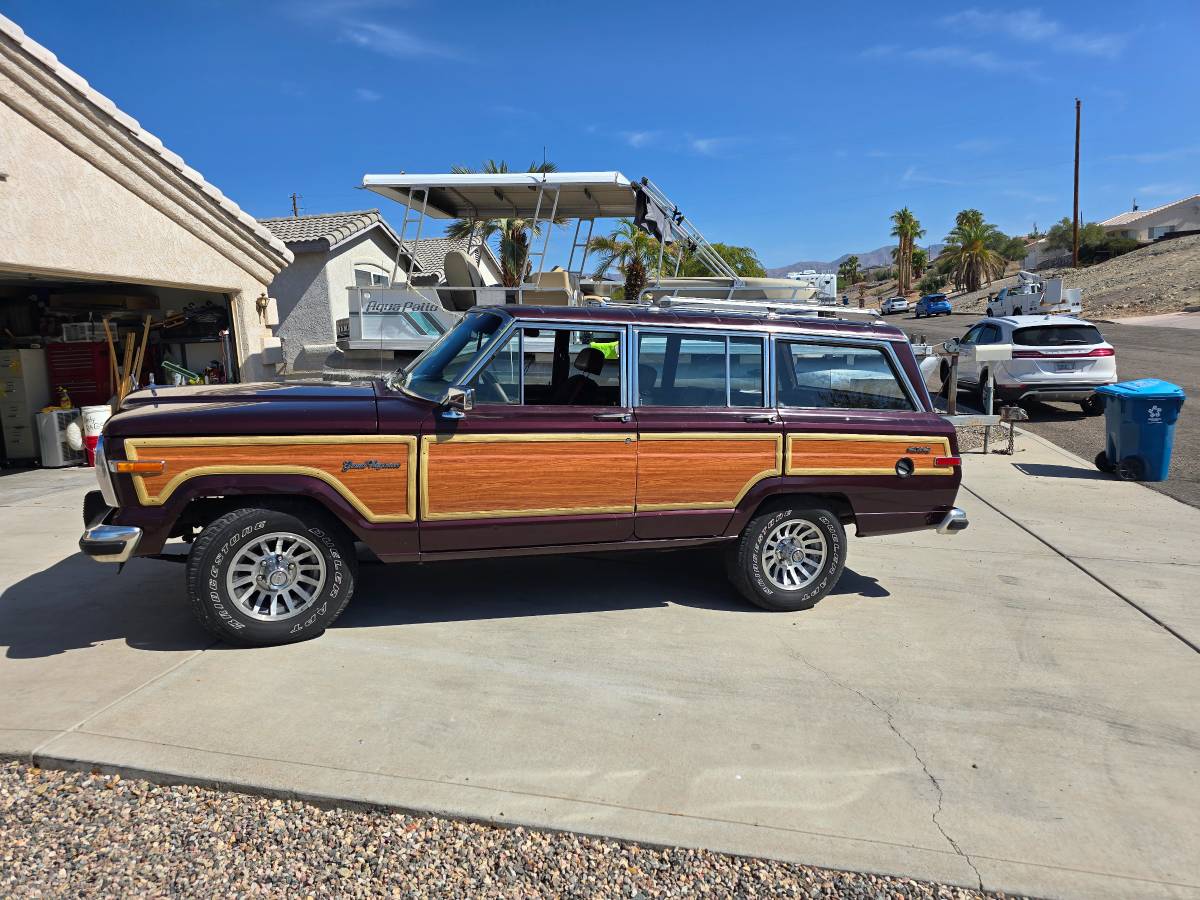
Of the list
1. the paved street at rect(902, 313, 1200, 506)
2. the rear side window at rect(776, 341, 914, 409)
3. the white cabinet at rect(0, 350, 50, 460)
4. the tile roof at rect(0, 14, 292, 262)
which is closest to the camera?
the rear side window at rect(776, 341, 914, 409)

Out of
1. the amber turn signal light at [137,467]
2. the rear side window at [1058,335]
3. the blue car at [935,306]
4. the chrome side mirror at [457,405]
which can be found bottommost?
the amber turn signal light at [137,467]

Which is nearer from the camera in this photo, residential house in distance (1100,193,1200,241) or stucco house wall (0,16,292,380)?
stucco house wall (0,16,292,380)

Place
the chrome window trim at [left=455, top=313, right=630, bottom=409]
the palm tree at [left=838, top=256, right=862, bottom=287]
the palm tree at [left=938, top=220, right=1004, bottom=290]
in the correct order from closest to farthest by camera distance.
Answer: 1. the chrome window trim at [left=455, top=313, right=630, bottom=409]
2. the palm tree at [left=938, top=220, right=1004, bottom=290]
3. the palm tree at [left=838, top=256, right=862, bottom=287]

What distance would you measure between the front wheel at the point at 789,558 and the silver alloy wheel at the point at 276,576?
2.58 metres

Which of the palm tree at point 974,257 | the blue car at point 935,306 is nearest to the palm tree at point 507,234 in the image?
the blue car at point 935,306

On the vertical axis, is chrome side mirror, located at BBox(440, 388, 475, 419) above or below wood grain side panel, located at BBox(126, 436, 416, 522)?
above

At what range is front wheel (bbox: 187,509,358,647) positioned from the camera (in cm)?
433

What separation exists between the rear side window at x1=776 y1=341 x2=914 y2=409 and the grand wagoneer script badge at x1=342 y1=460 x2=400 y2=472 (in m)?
2.44

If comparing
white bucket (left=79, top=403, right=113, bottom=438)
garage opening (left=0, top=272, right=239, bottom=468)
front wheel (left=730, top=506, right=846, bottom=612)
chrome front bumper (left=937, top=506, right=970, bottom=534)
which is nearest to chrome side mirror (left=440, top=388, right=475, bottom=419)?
front wheel (left=730, top=506, right=846, bottom=612)

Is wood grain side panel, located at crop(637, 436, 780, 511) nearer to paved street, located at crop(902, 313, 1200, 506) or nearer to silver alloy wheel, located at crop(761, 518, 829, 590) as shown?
silver alloy wheel, located at crop(761, 518, 829, 590)

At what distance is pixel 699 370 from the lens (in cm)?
516

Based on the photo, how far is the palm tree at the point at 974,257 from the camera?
64188 mm

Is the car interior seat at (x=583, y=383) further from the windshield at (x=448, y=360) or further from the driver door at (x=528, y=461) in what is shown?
the windshield at (x=448, y=360)

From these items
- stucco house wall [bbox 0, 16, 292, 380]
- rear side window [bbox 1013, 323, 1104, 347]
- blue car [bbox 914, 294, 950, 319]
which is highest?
blue car [bbox 914, 294, 950, 319]
